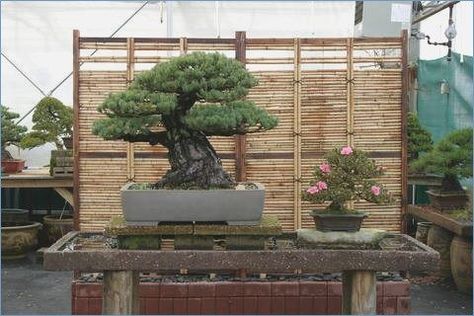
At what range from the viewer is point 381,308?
12.8 feet

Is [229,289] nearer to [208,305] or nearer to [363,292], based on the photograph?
[208,305]

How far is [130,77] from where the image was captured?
393 centimetres

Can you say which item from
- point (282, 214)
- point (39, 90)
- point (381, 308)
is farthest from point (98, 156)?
point (39, 90)

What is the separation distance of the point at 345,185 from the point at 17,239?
4.37 metres

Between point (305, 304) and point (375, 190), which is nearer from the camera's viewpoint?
point (375, 190)

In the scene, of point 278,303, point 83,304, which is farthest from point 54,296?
point 278,303

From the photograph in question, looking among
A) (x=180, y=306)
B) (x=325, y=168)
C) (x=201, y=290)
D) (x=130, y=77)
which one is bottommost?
(x=180, y=306)

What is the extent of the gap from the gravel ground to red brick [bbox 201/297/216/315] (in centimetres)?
112

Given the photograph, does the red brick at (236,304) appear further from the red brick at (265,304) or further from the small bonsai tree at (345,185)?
the small bonsai tree at (345,185)

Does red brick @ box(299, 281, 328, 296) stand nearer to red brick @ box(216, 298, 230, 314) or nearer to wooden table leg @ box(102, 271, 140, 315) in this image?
red brick @ box(216, 298, 230, 314)

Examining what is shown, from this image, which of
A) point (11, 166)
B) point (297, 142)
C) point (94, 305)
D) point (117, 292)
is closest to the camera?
point (117, 292)

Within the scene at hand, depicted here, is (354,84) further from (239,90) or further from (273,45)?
(239,90)

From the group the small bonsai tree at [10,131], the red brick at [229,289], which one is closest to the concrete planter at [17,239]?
the small bonsai tree at [10,131]

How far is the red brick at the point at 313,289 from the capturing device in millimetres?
3949
